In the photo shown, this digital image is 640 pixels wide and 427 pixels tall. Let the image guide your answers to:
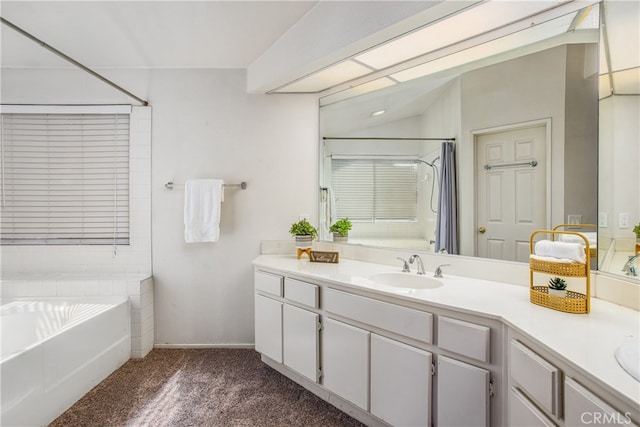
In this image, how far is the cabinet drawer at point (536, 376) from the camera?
0.89 metres

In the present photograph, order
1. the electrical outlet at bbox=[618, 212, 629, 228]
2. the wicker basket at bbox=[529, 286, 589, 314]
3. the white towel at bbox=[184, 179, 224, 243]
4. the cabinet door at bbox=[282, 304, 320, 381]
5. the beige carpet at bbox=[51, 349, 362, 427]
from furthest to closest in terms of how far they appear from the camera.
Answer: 1. the white towel at bbox=[184, 179, 224, 243]
2. the cabinet door at bbox=[282, 304, 320, 381]
3. the beige carpet at bbox=[51, 349, 362, 427]
4. the electrical outlet at bbox=[618, 212, 629, 228]
5. the wicker basket at bbox=[529, 286, 589, 314]

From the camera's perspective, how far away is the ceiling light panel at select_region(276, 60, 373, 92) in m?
2.08

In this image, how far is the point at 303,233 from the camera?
237cm

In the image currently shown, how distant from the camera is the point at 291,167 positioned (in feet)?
8.48

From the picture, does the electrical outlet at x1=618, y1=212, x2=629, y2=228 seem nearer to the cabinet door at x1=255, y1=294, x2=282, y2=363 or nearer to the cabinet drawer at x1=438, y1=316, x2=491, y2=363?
the cabinet drawer at x1=438, y1=316, x2=491, y2=363

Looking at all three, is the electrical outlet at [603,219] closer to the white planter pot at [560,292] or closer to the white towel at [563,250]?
the white towel at [563,250]

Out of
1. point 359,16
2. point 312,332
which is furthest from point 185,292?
point 359,16

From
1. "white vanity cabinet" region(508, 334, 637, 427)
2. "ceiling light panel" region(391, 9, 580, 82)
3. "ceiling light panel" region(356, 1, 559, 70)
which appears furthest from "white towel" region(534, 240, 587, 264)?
"ceiling light panel" region(356, 1, 559, 70)

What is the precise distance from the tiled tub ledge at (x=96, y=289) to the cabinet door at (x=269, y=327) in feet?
3.40

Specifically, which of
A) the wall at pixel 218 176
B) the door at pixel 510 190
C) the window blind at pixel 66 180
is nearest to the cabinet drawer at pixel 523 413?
the door at pixel 510 190

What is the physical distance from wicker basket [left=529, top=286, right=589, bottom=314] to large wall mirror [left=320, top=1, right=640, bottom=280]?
0.30 meters

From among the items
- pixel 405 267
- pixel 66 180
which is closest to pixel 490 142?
pixel 405 267

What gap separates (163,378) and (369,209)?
1.97m

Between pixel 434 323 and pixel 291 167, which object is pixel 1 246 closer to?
pixel 291 167
